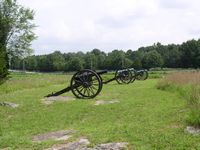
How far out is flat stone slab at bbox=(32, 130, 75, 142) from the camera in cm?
984

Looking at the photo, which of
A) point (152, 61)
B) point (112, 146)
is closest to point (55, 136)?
point (112, 146)

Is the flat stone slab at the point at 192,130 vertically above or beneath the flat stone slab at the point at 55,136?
above

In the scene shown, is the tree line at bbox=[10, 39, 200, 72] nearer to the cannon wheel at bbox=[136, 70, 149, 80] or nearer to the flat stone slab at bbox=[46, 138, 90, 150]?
the cannon wheel at bbox=[136, 70, 149, 80]

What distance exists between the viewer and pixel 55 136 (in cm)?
1016

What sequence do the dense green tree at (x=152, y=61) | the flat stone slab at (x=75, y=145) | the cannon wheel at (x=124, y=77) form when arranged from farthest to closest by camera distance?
the dense green tree at (x=152, y=61) → the cannon wheel at (x=124, y=77) → the flat stone slab at (x=75, y=145)

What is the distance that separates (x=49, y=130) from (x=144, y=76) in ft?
108

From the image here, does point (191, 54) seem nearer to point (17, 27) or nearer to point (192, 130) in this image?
point (17, 27)

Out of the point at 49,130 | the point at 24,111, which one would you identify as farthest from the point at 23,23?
the point at 49,130

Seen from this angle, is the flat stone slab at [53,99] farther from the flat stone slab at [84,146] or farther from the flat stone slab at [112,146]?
the flat stone slab at [112,146]

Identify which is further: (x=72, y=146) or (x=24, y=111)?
(x=24, y=111)

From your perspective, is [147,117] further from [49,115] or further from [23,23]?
[23,23]

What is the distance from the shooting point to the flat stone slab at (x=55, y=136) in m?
9.84

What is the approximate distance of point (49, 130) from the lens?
1122 cm

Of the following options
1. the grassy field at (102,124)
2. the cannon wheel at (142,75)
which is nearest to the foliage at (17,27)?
the cannon wheel at (142,75)
